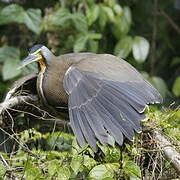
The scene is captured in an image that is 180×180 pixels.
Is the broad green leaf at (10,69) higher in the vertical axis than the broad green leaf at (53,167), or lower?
lower

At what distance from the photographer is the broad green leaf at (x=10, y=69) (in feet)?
11.0

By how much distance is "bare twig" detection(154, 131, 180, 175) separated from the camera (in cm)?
193

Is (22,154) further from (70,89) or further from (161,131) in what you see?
(161,131)

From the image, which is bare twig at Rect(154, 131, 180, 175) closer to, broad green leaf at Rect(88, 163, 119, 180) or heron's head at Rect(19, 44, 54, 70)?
broad green leaf at Rect(88, 163, 119, 180)

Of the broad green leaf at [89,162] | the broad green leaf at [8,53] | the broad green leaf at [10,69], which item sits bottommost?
the broad green leaf at [10,69]

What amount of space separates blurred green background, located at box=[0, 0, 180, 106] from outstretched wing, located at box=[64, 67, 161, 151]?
92cm

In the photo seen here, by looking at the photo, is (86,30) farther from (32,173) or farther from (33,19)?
(32,173)

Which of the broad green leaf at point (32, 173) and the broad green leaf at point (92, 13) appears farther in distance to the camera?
the broad green leaf at point (92, 13)

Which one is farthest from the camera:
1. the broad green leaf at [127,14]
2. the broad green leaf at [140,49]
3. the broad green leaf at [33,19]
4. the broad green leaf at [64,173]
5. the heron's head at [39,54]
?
the broad green leaf at [127,14]

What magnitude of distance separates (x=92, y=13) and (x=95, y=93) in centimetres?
138

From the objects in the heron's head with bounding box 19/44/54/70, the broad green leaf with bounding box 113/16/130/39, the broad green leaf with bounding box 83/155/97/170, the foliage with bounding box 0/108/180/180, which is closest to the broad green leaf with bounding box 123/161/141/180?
the foliage with bounding box 0/108/180/180

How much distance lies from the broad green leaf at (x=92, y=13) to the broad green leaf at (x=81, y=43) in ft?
0.29

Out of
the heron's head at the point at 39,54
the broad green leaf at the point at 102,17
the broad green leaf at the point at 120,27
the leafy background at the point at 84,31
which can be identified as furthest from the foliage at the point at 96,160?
the broad green leaf at the point at 120,27

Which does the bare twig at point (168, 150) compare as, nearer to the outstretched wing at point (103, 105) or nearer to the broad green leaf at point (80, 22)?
the outstretched wing at point (103, 105)
